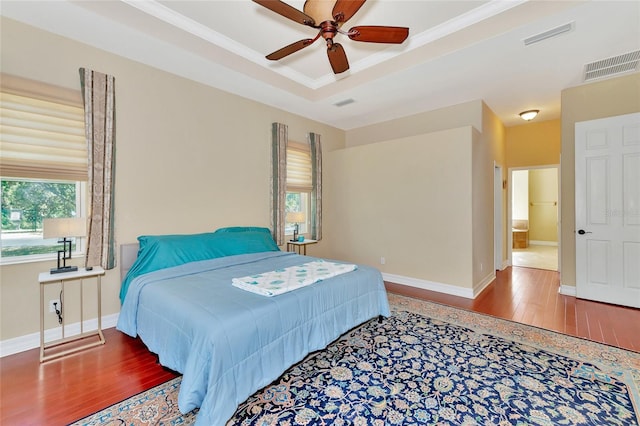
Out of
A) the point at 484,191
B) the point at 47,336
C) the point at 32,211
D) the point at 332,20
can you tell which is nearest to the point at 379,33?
the point at 332,20

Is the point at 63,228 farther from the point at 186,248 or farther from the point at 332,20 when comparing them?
the point at 332,20

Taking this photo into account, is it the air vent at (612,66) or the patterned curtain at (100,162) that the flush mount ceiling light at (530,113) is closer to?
the air vent at (612,66)

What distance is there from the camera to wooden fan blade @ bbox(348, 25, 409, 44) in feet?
7.57

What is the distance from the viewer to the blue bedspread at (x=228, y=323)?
1.67m

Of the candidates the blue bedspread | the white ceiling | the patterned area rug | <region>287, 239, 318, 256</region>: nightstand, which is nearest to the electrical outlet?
the blue bedspread

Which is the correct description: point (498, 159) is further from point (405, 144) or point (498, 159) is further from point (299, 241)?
point (299, 241)

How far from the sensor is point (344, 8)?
2.11m

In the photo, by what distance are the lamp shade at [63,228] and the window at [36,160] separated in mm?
555

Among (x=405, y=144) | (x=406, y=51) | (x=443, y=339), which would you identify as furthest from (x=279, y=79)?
(x=443, y=339)

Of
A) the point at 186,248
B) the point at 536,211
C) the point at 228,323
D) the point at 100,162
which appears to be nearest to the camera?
the point at 228,323

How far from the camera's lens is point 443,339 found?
108 inches

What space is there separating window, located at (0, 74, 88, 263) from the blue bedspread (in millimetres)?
1130

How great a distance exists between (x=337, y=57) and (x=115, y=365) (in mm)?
3416

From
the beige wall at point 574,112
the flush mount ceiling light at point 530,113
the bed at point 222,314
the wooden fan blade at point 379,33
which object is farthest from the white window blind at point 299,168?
the beige wall at point 574,112
